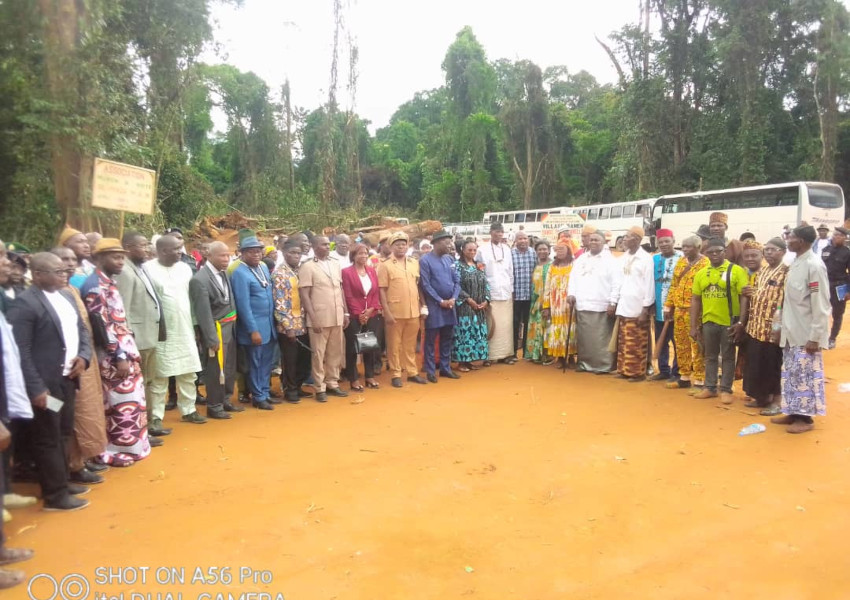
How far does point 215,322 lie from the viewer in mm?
5195

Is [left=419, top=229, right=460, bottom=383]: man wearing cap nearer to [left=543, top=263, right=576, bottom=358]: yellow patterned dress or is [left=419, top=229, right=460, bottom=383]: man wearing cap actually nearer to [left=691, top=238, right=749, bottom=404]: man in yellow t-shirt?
[left=543, top=263, right=576, bottom=358]: yellow patterned dress

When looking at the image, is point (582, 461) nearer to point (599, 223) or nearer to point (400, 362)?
point (400, 362)

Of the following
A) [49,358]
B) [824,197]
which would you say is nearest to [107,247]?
[49,358]

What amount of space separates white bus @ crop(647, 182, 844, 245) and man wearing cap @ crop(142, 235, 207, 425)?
19732 mm

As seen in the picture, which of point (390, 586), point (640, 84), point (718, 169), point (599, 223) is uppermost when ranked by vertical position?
point (640, 84)

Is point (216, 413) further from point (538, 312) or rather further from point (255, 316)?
point (538, 312)

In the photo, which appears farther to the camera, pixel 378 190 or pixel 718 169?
pixel 378 190

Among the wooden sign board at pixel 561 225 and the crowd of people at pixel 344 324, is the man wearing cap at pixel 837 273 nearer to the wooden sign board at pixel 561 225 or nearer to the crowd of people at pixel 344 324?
the crowd of people at pixel 344 324

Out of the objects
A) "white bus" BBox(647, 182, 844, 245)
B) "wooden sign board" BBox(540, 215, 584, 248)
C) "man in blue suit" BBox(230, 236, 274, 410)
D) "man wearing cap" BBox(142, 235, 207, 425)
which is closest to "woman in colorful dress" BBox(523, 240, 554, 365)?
"wooden sign board" BBox(540, 215, 584, 248)

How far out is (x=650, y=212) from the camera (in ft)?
82.9

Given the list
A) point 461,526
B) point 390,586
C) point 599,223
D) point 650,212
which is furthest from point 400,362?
point 599,223

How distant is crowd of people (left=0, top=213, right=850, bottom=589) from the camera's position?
3516mm

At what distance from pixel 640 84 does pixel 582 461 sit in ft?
91.6

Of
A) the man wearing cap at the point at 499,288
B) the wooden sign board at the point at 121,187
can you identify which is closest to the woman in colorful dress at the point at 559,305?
the man wearing cap at the point at 499,288
